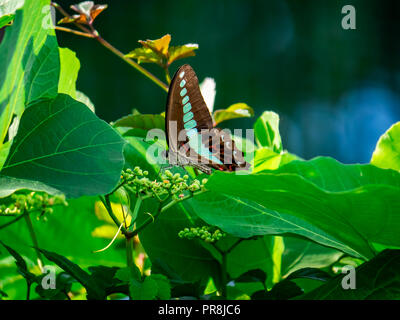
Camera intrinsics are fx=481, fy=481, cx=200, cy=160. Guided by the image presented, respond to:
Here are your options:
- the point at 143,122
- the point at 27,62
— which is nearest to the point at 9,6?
the point at 27,62

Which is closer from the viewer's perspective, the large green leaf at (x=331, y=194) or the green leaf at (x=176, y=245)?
the large green leaf at (x=331, y=194)

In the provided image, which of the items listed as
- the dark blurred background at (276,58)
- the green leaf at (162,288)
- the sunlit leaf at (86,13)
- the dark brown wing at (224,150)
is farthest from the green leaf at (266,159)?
the dark blurred background at (276,58)

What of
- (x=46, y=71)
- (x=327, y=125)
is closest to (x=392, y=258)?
(x=46, y=71)

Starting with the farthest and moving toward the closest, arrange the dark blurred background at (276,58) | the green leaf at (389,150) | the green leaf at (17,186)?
the dark blurred background at (276,58), the green leaf at (389,150), the green leaf at (17,186)

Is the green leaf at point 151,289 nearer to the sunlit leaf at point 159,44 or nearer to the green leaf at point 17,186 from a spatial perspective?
the green leaf at point 17,186

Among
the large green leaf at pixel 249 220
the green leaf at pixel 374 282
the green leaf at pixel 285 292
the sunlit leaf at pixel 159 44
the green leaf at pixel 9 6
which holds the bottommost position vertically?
the green leaf at pixel 285 292

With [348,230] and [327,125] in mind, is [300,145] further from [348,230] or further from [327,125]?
[348,230]

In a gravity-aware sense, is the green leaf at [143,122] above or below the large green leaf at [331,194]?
above
